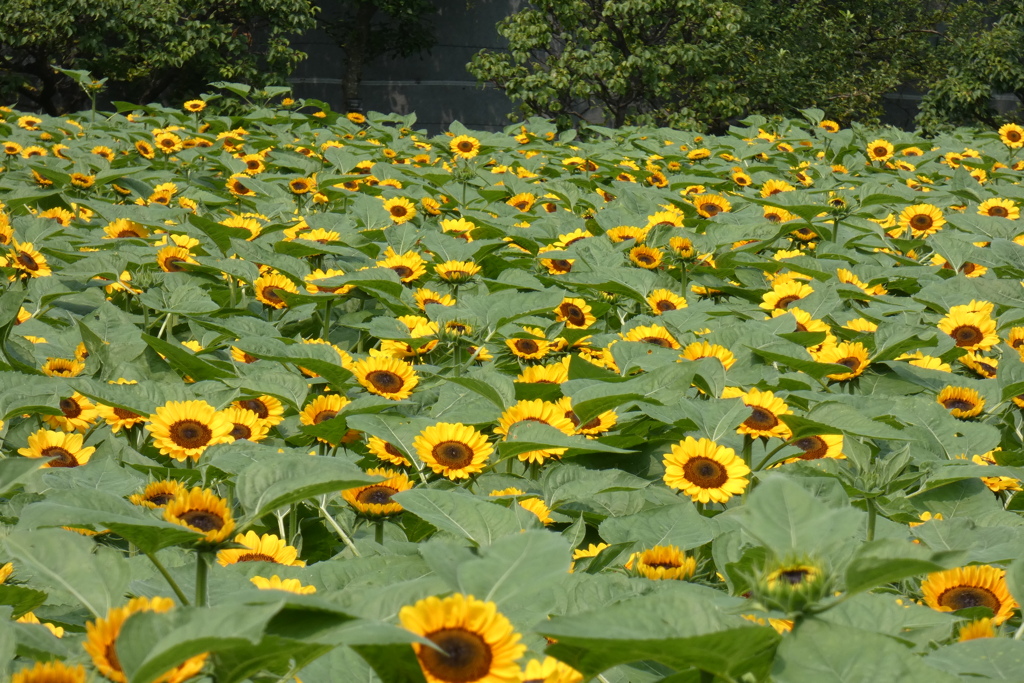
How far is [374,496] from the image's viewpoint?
1.52 m

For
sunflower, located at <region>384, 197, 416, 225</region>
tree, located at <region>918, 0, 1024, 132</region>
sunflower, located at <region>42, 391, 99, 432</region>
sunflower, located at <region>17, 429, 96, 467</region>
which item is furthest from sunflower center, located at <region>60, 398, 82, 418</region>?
tree, located at <region>918, 0, 1024, 132</region>

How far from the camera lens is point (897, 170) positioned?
17.7 ft

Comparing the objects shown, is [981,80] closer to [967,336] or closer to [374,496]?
[967,336]

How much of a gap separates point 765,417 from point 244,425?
848 mm

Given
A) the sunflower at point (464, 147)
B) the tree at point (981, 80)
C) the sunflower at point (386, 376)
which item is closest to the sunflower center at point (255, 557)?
the sunflower at point (386, 376)

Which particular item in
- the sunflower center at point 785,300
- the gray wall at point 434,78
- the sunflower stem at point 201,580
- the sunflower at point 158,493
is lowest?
the gray wall at point 434,78

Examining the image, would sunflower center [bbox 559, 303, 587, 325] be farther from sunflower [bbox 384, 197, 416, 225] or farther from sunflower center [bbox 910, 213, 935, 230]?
sunflower center [bbox 910, 213, 935, 230]

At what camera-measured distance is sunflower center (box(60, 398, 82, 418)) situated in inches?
71.6

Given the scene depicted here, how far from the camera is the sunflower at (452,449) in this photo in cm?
162

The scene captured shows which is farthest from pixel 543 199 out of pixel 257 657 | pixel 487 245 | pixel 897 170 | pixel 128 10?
pixel 128 10

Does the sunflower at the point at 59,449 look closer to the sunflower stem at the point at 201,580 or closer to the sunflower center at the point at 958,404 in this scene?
the sunflower stem at the point at 201,580

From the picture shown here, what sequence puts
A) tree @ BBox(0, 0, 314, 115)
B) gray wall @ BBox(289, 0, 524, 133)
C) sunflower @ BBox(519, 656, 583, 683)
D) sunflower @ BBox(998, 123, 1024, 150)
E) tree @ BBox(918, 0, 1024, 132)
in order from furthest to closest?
gray wall @ BBox(289, 0, 524, 133) → tree @ BBox(918, 0, 1024, 132) → tree @ BBox(0, 0, 314, 115) → sunflower @ BBox(998, 123, 1024, 150) → sunflower @ BBox(519, 656, 583, 683)

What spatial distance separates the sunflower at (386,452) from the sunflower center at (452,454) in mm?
58

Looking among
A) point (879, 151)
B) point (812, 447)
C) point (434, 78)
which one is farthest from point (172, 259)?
point (434, 78)
